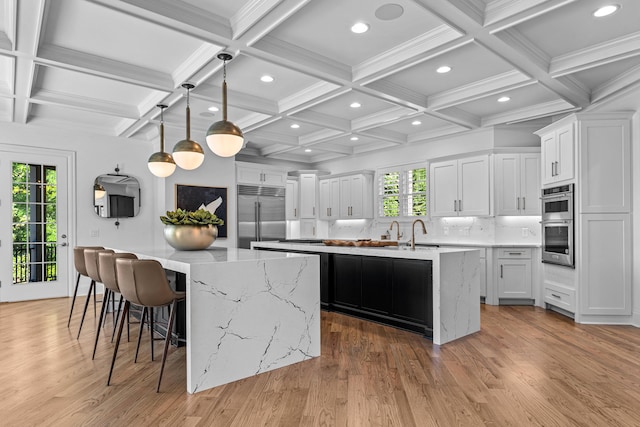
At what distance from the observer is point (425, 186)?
6949mm

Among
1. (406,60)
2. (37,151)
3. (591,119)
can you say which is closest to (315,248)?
(406,60)

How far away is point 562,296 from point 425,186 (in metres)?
2.74

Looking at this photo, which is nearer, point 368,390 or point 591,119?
point 368,390

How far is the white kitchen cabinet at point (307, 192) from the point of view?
884 cm

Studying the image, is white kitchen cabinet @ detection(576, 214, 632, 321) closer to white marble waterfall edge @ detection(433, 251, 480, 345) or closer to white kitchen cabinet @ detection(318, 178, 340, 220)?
white marble waterfall edge @ detection(433, 251, 480, 345)

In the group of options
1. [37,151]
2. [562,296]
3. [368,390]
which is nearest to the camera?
[368,390]

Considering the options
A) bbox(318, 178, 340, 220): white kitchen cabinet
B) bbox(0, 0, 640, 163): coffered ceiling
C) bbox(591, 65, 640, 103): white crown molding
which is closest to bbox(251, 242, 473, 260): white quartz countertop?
bbox(0, 0, 640, 163): coffered ceiling

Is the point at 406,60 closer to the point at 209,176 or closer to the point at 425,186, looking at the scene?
the point at 425,186

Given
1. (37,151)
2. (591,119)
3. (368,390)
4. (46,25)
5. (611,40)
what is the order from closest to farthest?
(368,390)
(46,25)
(611,40)
(591,119)
(37,151)

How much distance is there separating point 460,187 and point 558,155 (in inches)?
64.0

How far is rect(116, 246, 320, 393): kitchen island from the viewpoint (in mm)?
2703

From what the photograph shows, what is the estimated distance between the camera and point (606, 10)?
3.01 m

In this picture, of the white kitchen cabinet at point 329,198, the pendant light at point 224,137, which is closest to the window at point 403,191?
the white kitchen cabinet at point 329,198

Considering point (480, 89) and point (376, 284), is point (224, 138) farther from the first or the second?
point (480, 89)
